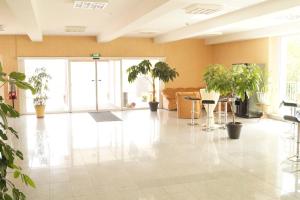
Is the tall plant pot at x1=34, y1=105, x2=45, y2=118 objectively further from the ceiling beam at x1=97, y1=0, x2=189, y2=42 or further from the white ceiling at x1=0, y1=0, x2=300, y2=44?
the ceiling beam at x1=97, y1=0, x2=189, y2=42

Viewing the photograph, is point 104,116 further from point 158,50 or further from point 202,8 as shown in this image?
point 202,8

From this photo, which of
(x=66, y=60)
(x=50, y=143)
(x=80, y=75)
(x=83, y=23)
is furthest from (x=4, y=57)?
(x=50, y=143)

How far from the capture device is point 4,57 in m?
11.6

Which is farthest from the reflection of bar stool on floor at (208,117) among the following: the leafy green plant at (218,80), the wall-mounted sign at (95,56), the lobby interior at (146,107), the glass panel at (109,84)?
the wall-mounted sign at (95,56)

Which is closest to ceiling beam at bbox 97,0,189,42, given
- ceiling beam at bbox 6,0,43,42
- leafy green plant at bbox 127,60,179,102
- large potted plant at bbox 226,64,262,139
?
ceiling beam at bbox 6,0,43,42

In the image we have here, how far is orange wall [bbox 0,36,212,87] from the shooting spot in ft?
38.2

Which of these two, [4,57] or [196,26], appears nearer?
[196,26]

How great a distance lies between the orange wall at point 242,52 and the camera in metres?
10.7

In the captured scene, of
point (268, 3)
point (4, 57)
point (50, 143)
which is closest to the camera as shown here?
point (268, 3)

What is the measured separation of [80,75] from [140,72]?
3108 mm

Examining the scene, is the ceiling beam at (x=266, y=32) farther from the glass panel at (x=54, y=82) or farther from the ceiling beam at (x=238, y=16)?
the glass panel at (x=54, y=82)

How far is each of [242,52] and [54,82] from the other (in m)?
8.19

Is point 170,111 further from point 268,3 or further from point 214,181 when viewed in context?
point 214,181

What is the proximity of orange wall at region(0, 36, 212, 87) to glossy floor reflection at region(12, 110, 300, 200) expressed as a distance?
3.73 meters
